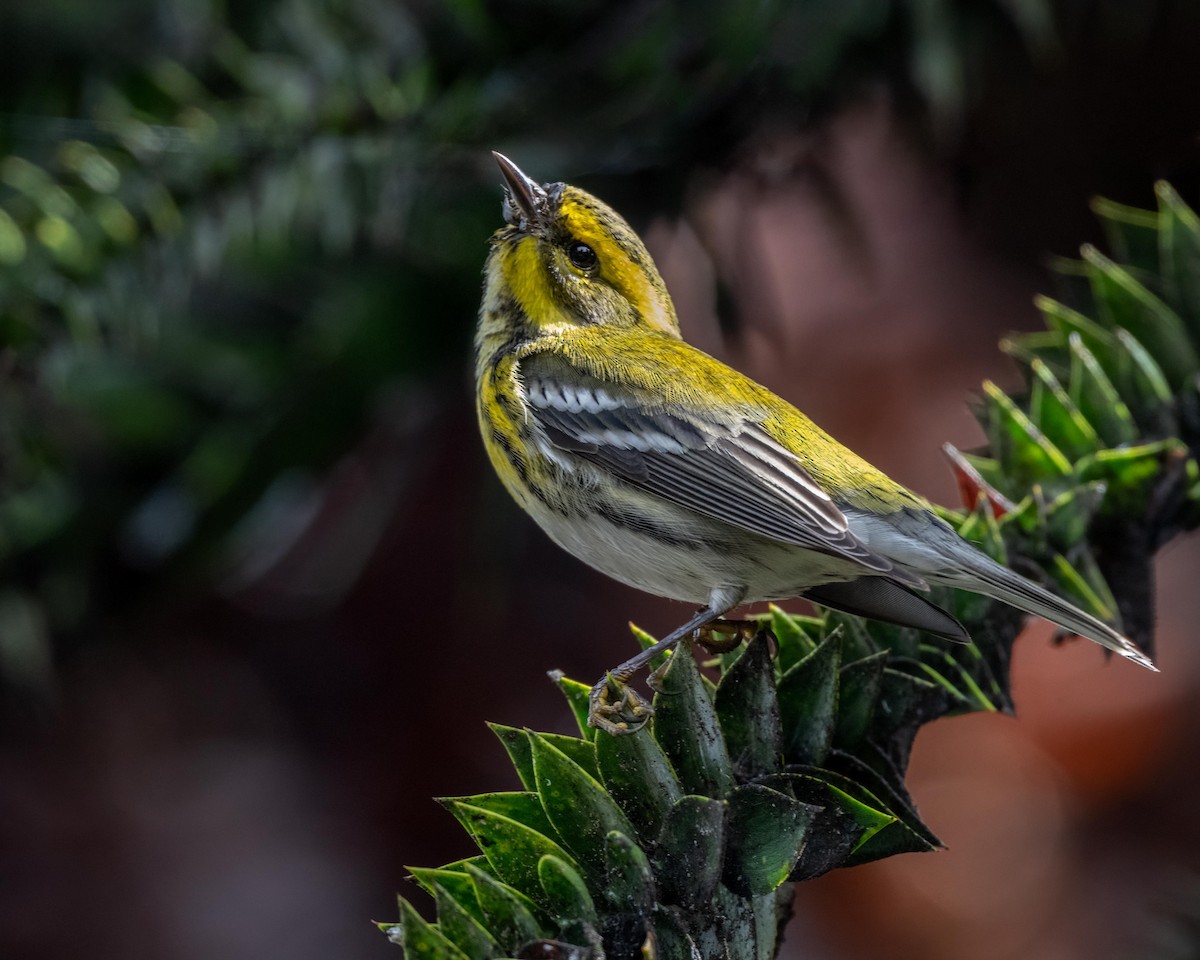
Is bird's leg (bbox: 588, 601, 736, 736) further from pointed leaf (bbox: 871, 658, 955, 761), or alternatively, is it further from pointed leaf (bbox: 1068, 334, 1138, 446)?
pointed leaf (bbox: 1068, 334, 1138, 446)

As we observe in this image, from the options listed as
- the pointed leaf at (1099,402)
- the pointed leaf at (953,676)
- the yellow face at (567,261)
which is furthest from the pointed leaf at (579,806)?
the yellow face at (567,261)

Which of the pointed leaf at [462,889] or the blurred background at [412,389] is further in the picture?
the blurred background at [412,389]

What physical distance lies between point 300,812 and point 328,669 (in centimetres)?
20

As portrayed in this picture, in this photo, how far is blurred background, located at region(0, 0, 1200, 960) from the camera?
3.37 feet

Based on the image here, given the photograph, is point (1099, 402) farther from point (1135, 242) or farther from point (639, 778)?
point (639, 778)

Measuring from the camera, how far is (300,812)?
64.1 inches

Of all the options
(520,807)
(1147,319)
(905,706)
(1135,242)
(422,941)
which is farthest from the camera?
(1135,242)

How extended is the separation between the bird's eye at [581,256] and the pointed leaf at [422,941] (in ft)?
2.60

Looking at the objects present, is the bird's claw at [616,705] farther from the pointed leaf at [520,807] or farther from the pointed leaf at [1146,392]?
the pointed leaf at [1146,392]

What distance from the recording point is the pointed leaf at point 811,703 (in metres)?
0.58

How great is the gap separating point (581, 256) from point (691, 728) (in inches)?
26.5

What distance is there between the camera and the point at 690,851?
0.49 m

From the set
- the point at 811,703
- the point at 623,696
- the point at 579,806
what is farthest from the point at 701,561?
the point at 579,806

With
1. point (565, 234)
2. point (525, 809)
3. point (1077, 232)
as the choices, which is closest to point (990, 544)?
point (525, 809)
